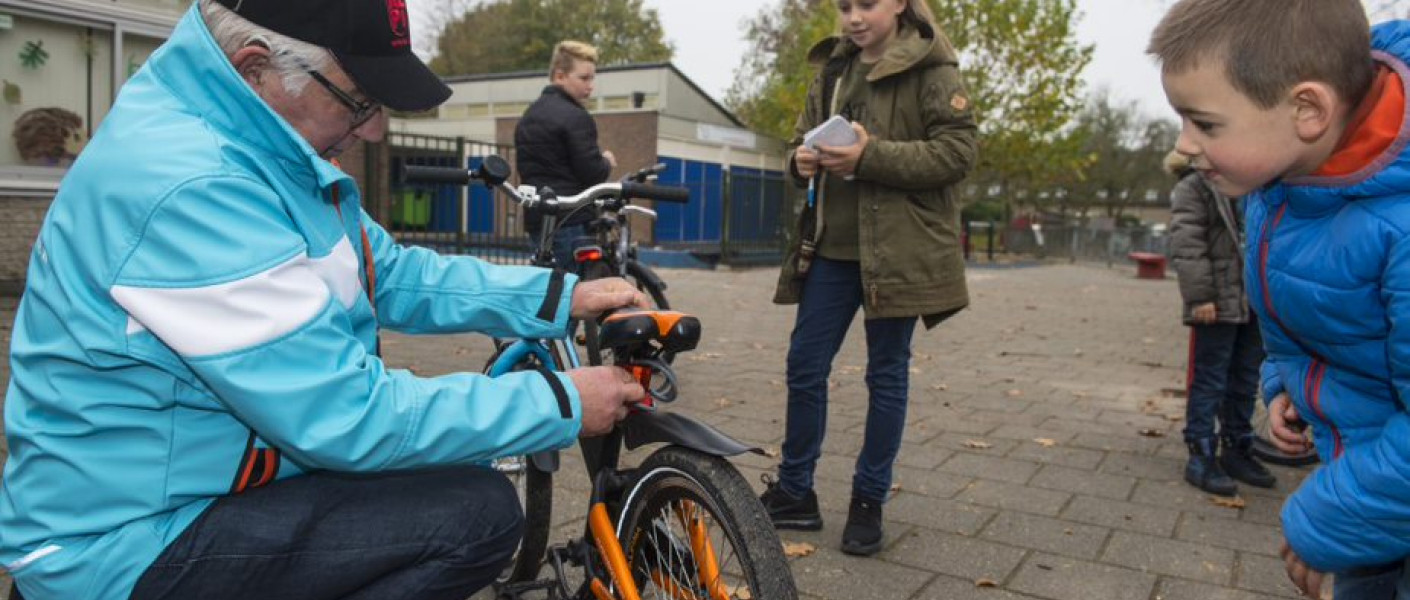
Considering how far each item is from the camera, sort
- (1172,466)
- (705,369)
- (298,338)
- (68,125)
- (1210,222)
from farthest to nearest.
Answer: (68,125)
(705,369)
(1172,466)
(1210,222)
(298,338)

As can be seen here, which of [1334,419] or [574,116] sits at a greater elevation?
[574,116]

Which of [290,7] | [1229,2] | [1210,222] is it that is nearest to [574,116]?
[1210,222]

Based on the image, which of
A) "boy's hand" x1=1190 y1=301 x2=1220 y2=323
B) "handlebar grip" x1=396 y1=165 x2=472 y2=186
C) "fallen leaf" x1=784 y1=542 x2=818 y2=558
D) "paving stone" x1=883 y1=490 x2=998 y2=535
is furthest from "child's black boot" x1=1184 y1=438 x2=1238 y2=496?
"handlebar grip" x1=396 y1=165 x2=472 y2=186

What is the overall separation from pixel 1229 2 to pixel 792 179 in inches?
89.2

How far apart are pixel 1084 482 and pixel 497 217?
1570 centimetres

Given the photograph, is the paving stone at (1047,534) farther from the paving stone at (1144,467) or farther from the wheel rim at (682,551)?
the wheel rim at (682,551)

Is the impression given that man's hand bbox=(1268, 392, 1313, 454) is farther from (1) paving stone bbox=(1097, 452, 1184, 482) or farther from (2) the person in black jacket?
(2) the person in black jacket

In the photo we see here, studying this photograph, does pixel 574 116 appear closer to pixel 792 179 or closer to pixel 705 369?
pixel 705 369

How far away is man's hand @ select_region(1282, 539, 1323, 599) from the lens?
5.83 ft

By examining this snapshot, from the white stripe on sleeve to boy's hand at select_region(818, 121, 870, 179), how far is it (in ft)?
6.92

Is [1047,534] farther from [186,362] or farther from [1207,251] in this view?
[186,362]

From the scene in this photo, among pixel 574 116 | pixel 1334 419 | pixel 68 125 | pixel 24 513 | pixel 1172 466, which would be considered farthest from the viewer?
pixel 68 125

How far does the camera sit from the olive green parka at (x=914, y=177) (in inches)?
Result: 135

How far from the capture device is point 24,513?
1.73 meters
